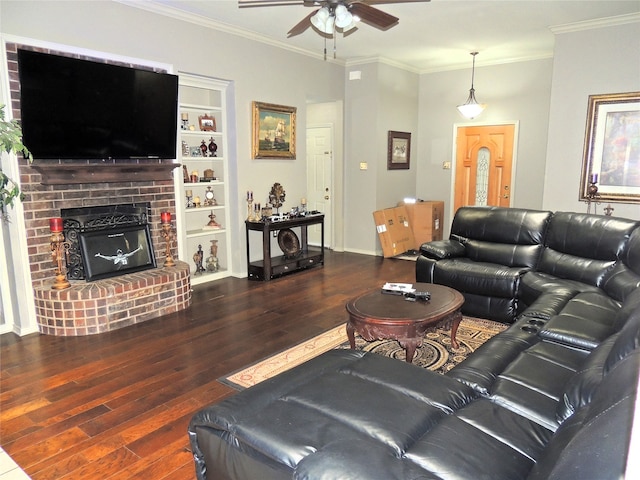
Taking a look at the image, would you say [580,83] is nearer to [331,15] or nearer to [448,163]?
[448,163]

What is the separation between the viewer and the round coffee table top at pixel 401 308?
2848 mm

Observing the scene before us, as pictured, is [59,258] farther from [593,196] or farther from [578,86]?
[578,86]

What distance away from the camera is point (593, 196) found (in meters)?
5.22

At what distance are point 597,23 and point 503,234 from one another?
9.22 feet

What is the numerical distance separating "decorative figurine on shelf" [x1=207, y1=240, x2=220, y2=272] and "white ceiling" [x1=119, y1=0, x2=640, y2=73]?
2582mm

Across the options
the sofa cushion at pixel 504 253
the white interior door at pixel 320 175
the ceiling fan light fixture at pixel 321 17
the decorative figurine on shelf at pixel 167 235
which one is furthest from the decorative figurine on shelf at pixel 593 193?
the decorative figurine on shelf at pixel 167 235

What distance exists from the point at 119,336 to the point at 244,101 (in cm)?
318

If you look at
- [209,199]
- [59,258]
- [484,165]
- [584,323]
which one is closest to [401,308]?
[584,323]

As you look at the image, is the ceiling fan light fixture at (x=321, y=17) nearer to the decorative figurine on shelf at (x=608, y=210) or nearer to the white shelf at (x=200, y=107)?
the white shelf at (x=200, y=107)

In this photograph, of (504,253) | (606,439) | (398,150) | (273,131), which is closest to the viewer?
(606,439)

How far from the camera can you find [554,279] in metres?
3.73

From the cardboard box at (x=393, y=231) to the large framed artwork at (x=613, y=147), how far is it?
2643mm

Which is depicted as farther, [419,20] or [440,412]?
[419,20]

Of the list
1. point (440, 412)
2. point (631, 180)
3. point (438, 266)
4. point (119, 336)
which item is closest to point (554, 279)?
point (438, 266)
